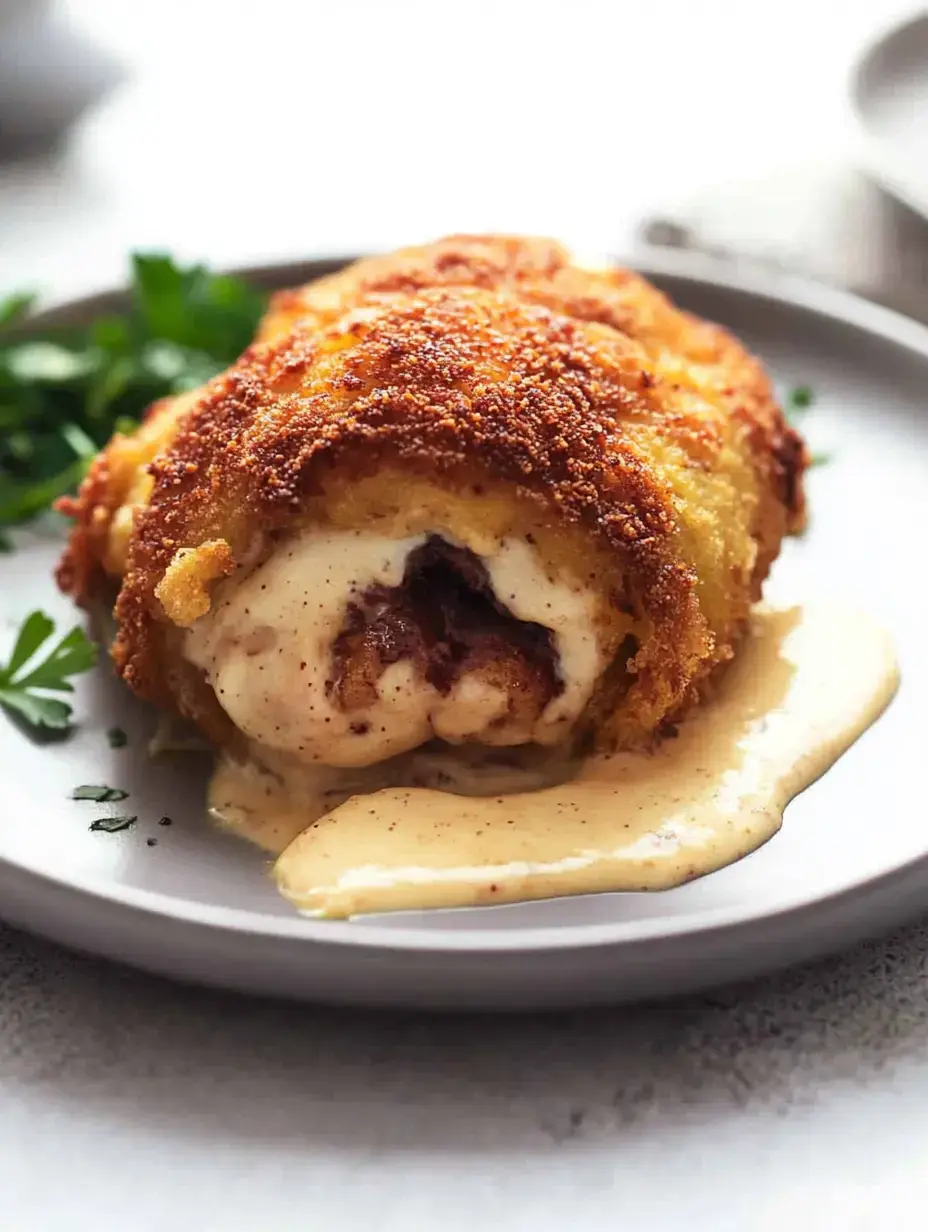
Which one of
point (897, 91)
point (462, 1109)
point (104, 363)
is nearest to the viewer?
point (462, 1109)

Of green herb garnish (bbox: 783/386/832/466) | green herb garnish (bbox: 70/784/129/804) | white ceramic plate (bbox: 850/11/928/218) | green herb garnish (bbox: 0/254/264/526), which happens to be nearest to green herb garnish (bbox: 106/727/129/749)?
green herb garnish (bbox: 70/784/129/804)

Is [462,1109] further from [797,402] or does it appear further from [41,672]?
[797,402]

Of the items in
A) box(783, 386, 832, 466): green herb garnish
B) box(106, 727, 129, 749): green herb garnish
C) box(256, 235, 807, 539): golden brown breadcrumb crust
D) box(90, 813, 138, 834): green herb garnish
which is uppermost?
box(256, 235, 807, 539): golden brown breadcrumb crust

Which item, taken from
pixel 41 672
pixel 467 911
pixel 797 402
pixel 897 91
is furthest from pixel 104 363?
pixel 897 91

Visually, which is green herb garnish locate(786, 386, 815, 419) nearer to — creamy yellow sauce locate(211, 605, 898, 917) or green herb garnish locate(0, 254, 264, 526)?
creamy yellow sauce locate(211, 605, 898, 917)

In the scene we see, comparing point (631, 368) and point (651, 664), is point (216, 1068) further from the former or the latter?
point (631, 368)

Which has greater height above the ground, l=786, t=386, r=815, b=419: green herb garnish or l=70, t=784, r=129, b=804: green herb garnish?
l=786, t=386, r=815, b=419: green herb garnish
